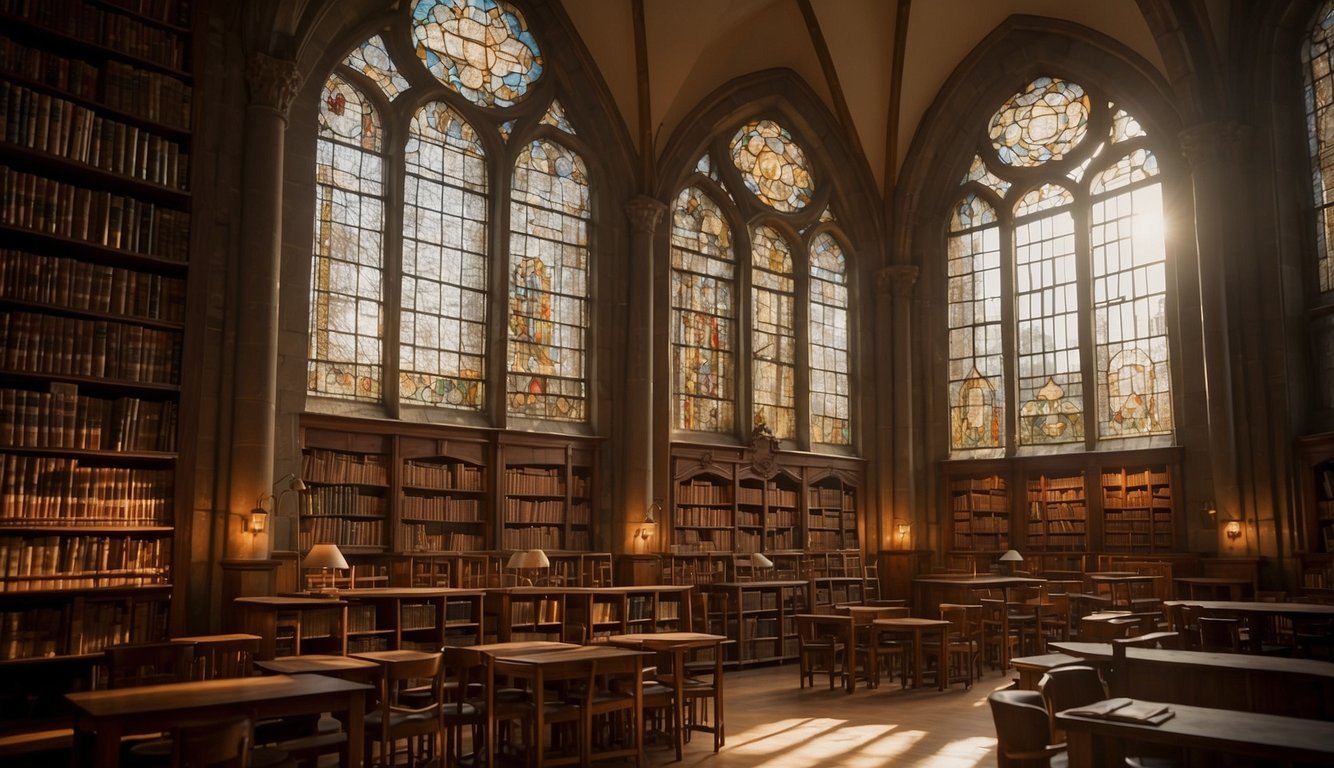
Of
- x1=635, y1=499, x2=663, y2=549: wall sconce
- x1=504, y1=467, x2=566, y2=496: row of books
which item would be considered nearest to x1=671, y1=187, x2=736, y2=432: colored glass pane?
x1=635, y1=499, x2=663, y2=549: wall sconce

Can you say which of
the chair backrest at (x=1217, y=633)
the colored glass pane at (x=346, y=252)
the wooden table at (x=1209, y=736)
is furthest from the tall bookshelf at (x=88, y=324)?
the chair backrest at (x=1217, y=633)

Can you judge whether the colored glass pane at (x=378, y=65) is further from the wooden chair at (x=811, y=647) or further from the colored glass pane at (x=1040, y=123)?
the colored glass pane at (x=1040, y=123)

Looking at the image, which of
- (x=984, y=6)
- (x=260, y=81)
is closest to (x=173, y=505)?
(x=260, y=81)

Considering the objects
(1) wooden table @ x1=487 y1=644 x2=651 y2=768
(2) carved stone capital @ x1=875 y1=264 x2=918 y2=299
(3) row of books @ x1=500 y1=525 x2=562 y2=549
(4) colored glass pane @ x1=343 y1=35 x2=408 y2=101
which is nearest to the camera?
(1) wooden table @ x1=487 y1=644 x2=651 y2=768

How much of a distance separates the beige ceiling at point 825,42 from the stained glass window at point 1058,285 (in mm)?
1269

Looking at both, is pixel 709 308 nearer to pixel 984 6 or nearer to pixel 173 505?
pixel 984 6

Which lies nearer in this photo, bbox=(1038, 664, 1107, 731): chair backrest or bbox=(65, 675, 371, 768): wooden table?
bbox=(65, 675, 371, 768): wooden table

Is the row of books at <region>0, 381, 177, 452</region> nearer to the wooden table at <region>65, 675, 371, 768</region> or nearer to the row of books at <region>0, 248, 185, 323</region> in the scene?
the row of books at <region>0, 248, 185, 323</region>

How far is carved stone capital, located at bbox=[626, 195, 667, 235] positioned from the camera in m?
13.8

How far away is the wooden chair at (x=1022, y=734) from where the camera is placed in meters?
4.38

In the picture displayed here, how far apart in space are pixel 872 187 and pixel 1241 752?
1362cm

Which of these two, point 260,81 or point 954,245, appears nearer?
point 260,81

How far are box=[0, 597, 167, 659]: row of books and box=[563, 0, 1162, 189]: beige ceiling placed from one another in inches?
350

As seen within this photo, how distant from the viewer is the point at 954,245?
16.8 m
